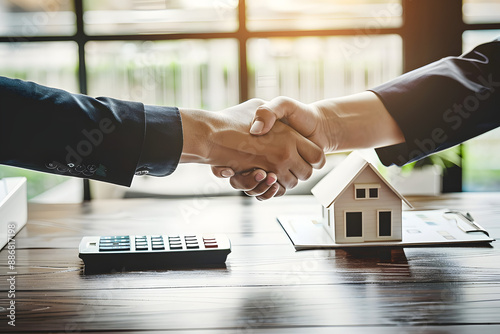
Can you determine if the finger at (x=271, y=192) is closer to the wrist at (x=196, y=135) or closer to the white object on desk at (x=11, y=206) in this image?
the wrist at (x=196, y=135)

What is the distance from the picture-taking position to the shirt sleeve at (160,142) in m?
1.09

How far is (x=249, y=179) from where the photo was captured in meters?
1.36

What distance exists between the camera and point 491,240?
3.47 ft

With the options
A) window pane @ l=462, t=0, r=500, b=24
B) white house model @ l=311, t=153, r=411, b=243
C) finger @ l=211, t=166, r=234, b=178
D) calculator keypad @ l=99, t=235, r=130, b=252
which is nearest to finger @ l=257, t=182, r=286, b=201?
finger @ l=211, t=166, r=234, b=178

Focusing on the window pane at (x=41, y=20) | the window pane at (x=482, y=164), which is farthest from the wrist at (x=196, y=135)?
the window pane at (x=482, y=164)

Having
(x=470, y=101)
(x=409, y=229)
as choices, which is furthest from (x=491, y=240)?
(x=470, y=101)

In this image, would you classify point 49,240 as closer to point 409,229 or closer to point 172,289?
point 172,289

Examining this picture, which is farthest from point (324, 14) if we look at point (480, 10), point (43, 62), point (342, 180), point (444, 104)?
point (342, 180)

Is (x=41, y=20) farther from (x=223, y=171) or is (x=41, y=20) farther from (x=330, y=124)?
(x=330, y=124)

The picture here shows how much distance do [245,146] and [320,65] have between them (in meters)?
0.91

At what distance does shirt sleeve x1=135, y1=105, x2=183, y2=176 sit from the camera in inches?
42.9

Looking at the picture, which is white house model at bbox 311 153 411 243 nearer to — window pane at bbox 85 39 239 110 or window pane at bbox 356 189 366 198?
window pane at bbox 356 189 366 198

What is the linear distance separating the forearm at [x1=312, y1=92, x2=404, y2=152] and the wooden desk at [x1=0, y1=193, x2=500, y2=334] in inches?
12.6

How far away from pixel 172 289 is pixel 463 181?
5.19 feet
